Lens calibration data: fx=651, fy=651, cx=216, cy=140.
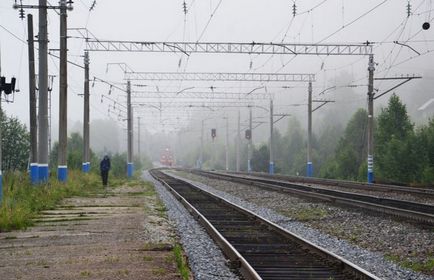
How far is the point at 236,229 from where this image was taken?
51.6 ft

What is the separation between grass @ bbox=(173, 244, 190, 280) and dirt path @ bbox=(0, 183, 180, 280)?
10cm

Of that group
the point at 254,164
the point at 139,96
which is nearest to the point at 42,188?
the point at 139,96

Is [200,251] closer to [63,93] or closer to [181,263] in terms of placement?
[181,263]

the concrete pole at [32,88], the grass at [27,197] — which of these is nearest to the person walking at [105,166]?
the grass at [27,197]

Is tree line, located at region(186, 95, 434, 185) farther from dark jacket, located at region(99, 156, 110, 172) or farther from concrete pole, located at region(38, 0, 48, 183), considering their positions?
concrete pole, located at region(38, 0, 48, 183)

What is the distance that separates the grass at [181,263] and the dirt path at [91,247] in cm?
10

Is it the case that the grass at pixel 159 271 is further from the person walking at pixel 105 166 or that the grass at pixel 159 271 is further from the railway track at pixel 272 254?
the person walking at pixel 105 166

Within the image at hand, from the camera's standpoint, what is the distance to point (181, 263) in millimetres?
10086

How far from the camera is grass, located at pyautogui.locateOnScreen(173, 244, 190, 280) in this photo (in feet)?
30.0

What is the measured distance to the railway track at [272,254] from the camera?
9.48 metres

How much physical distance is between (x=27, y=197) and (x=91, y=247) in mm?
9633

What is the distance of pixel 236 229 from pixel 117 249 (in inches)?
177

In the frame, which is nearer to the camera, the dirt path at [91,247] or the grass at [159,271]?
the grass at [159,271]

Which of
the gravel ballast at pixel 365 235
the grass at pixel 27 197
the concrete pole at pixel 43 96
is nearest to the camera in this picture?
the gravel ballast at pixel 365 235
